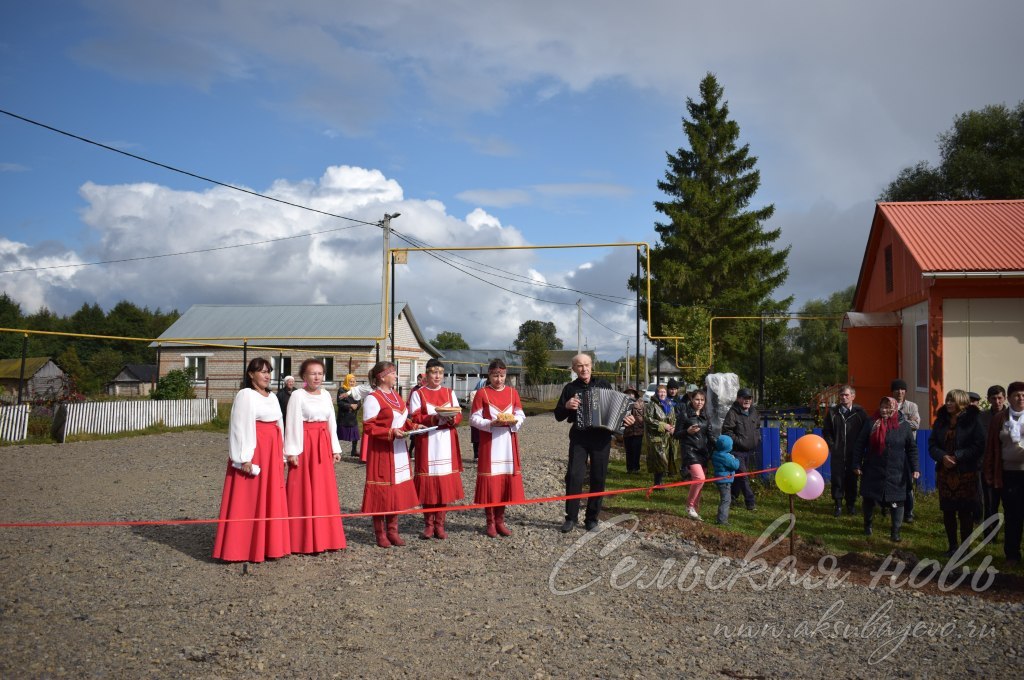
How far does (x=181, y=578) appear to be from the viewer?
6.43 metres

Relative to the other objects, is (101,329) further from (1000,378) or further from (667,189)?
(1000,378)

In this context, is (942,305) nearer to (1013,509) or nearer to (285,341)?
(1013,509)

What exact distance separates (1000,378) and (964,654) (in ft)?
37.5

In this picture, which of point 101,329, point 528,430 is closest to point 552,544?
point 528,430

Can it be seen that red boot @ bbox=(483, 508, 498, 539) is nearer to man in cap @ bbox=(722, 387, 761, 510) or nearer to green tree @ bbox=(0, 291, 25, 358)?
man in cap @ bbox=(722, 387, 761, 510)

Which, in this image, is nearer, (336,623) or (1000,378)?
(336,623)

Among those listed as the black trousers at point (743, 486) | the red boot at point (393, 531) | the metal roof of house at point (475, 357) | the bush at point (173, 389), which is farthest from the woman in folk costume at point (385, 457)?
the metal roof of house at point (475, 357)

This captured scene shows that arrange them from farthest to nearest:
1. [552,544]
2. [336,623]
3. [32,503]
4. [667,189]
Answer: [667,189]
[32,503]
[552,544]
[336,623]

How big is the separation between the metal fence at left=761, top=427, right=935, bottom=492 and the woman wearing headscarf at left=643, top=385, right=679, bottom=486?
149 centimetres

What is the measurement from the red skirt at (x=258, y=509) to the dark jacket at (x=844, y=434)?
6.62m

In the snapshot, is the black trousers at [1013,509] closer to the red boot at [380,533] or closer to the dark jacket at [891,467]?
the dark jacket at [891,467]

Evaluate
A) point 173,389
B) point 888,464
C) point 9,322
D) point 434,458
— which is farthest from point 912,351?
point 9,322

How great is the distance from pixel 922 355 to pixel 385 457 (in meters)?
13.1

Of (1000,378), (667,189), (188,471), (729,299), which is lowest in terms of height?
(188,471)
